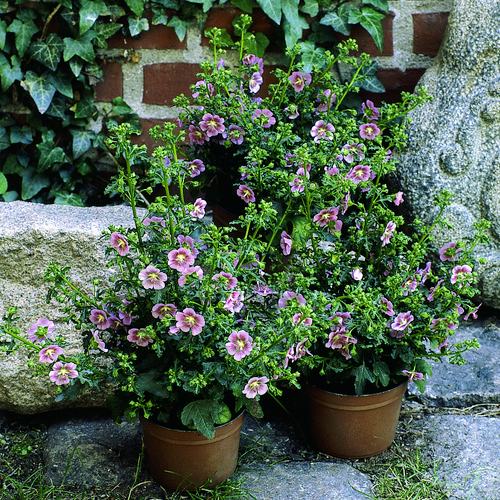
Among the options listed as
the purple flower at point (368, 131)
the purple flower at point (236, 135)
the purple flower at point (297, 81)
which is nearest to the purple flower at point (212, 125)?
the purple flower at point (236, 135)

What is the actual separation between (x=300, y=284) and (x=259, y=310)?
0.17 meters

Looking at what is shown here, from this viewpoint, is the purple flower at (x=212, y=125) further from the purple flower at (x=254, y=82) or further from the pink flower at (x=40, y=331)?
the pink flower at (x=40, y=331)

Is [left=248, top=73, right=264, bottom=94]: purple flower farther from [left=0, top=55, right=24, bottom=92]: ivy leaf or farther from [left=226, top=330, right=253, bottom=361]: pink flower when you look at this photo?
[left=0, top=55, right=24, bottom=92]: ivy leaf

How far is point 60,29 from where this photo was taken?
6.67 ft

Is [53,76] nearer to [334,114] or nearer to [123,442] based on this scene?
[334,114]

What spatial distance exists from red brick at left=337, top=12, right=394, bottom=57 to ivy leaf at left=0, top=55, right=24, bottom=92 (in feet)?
3.62

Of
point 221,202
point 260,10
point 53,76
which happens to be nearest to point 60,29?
point 53,76

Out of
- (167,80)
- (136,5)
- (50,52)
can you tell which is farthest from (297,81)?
(50,52)

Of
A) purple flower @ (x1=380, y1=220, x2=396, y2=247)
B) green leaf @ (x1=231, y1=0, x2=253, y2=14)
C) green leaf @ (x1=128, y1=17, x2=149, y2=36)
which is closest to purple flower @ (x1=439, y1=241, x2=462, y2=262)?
purple flower @ (x1=380, y1=220, x2=396, y2=247)

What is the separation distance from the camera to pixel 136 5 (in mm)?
1982

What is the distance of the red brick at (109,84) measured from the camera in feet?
6.82

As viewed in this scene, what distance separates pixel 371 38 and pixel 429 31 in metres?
0.20

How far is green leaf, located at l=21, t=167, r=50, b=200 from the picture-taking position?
211 centimetres

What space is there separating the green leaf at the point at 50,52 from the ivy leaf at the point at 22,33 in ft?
0.08
